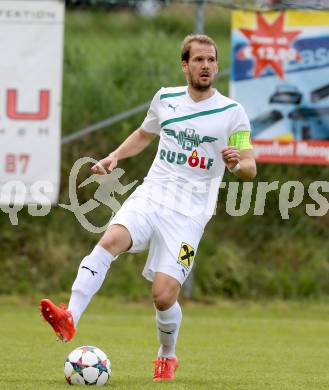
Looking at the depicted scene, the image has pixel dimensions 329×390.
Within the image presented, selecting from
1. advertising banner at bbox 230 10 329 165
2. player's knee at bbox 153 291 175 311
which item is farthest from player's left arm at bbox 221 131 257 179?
advertising banner at bbox 230 10 329 165

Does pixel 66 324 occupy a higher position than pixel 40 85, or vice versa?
pixel 40 85

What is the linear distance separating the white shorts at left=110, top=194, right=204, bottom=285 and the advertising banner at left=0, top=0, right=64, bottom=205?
155 inches

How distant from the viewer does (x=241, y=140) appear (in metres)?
7.15

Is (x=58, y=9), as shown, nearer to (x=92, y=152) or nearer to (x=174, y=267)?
(x=92, y=152)

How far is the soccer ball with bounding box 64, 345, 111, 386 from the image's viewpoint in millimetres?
6531

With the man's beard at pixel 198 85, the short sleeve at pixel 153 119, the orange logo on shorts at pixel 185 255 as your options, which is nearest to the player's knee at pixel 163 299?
the orange logo on shorts at pixel 185 255

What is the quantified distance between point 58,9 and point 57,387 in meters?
5.49

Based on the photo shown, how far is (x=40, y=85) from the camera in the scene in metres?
11.0

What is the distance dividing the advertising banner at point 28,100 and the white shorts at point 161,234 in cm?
394

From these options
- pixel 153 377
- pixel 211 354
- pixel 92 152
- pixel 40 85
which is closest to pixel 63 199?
pixel 92 152

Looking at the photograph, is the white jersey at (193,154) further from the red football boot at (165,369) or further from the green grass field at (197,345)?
the green grass field at (197,345)

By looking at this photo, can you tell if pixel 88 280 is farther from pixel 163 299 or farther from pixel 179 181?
pixel 179 181

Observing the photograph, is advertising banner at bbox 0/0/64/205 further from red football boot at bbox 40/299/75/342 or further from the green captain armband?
red football boot at bbox 40/299/75/342

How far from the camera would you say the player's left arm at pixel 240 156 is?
6.66 m
